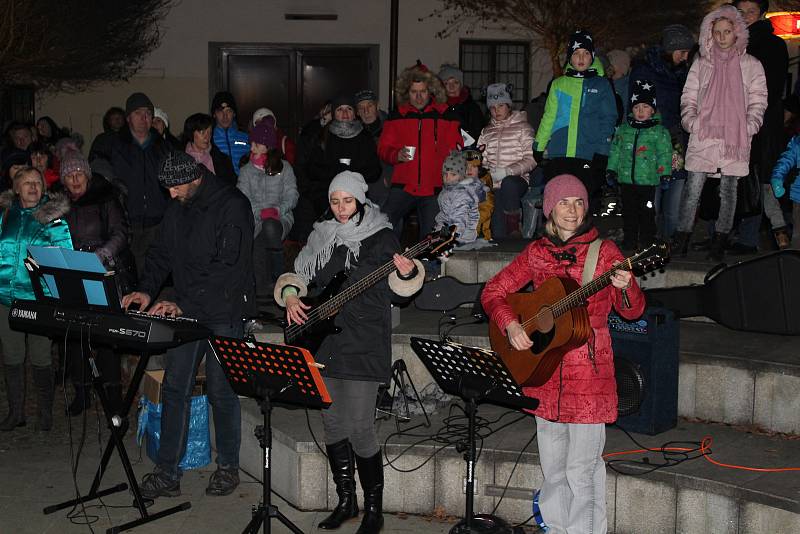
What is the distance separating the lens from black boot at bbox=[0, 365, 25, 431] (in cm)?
824

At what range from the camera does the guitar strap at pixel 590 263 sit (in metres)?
5.36

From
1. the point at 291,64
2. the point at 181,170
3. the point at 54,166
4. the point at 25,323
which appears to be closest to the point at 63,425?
the point at 25,323

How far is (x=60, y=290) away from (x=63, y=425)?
2.52m

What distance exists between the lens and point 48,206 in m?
7.72

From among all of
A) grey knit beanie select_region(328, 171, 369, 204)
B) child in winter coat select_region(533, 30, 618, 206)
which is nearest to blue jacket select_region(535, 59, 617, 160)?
child in winter coat select_region(533, 30, 618, 206)

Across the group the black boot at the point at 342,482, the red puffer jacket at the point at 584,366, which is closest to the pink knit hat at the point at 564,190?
the red puffer jacket at the point at 584,366

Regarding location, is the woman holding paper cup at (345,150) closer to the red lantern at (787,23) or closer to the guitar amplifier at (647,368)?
the guitar amplifier at (647,368)

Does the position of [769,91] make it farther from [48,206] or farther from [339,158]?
[48,206]

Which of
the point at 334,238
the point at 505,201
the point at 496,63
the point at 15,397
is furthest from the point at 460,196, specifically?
the point at 496,63

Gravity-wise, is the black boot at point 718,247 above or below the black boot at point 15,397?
above

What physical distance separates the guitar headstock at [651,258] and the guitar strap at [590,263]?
0.75 ft

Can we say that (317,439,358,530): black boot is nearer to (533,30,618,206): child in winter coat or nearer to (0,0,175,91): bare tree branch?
(533,30,618,206): child in winter coat

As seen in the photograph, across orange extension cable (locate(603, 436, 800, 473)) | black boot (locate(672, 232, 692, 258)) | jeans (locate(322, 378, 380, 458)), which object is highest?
black boot (locate(672, 232, 692, 258))

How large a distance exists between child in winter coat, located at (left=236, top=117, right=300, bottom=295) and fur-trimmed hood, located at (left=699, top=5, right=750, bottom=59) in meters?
3.85
